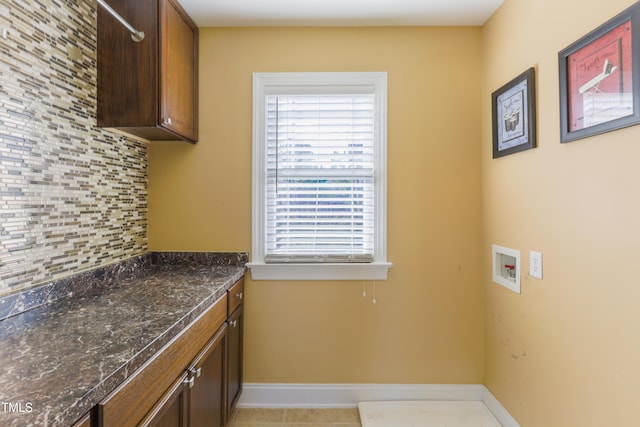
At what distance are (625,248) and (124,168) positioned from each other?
2403 millimetres

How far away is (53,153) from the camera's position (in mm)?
1403

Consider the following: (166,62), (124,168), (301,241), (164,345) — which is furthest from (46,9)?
(301,241)

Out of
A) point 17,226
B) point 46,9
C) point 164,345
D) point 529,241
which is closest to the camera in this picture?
point 164,345

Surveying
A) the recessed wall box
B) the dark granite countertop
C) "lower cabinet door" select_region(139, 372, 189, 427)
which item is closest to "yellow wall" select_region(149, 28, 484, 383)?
the recessed wall box

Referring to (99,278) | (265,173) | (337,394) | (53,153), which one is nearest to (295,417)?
(337,394)

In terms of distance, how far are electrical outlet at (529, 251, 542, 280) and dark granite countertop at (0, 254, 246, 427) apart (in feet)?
5.18

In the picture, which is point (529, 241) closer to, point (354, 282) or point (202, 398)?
point (354, 282)

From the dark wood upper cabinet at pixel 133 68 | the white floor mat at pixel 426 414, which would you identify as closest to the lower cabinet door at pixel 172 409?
the white floor mat at pixel 426 414

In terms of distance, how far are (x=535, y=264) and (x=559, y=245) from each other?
19 cm

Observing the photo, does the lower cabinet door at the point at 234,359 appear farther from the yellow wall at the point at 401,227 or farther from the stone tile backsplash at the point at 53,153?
the stone tile backsplash at the point at 53,153

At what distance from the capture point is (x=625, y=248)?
44.0 inches

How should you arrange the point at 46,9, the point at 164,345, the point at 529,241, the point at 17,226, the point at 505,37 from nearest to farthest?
the point at 164,345 → the point at 17,226 → the point at 46,9 → the point at 529,241 → the point at 505,37

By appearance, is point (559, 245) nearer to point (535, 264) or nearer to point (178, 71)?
point (535, 264)

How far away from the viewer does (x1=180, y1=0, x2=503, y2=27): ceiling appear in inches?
73.5
